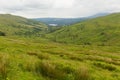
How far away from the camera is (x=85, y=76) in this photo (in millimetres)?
14508

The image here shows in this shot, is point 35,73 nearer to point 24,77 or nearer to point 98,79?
point 24,77

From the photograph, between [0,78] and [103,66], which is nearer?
[0,78]

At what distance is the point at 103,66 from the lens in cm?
2088

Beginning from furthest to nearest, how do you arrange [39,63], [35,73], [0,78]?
[39,63]
[35,73]
[0,78]

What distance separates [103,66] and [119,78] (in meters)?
4.01

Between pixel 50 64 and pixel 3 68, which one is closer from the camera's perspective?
pixel 3 68

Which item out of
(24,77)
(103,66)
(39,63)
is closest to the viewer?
(24,77)

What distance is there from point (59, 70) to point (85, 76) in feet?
6.25

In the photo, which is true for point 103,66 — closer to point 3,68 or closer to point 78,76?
point 78,76

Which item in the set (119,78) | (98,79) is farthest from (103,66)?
(98,79)

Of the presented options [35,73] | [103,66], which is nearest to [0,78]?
[35,73]

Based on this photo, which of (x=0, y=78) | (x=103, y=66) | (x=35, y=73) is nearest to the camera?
(x=0, y=78)

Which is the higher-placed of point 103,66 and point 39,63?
point 39,63

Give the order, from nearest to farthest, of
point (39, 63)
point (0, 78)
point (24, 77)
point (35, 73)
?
point (0, 78) → point (24, 77) → point (35, 73) → point (39, 63)
